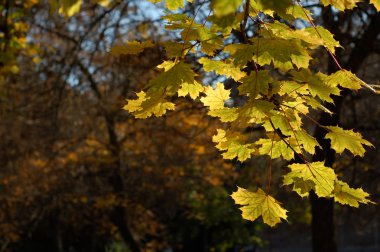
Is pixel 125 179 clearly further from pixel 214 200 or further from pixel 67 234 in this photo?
pixel 67 234

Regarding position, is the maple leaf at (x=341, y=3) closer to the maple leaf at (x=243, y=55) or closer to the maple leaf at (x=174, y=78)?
the maple leaf at (x=243, y=55)

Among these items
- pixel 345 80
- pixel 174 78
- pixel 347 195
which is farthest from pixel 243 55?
pixel 347 195

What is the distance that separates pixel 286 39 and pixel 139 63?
5316mm

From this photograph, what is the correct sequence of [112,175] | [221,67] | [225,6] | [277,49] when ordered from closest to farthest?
1. [225,6]
2. [277,49]
3. [221,67]
4. [112,175]

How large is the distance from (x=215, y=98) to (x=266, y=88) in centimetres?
49

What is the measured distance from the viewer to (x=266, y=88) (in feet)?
6.31

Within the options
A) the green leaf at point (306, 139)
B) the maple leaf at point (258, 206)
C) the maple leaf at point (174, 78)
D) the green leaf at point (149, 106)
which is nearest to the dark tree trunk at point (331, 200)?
the green leaf at point (306, 139)

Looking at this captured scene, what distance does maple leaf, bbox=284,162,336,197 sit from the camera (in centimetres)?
217

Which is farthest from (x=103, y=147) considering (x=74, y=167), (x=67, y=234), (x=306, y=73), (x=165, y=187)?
(x=306, y=73)

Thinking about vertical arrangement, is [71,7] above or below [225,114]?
above

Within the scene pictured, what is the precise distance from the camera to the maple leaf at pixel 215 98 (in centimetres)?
236

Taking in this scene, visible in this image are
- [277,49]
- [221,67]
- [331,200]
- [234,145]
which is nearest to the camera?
[277,49]

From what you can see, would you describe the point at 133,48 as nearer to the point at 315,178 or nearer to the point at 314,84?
the point at 314,84

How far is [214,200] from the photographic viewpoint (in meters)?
13.9
